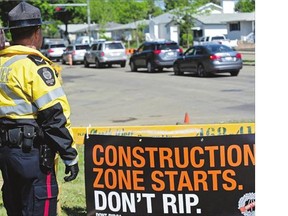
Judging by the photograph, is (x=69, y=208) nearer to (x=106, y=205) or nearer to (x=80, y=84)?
(x=106, y=205)

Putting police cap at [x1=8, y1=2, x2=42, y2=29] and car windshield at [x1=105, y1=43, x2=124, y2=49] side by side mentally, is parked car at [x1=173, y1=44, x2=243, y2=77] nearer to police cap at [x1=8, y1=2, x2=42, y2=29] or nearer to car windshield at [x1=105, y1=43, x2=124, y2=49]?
car windshield at [x1=105, y1=43, x2=124, y2=49]

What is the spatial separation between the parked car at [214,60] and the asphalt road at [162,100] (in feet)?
1.52

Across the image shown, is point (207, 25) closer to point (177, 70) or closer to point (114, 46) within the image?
point (114, 46)

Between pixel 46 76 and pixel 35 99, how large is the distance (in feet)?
0.50

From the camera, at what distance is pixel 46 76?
3.69 meters

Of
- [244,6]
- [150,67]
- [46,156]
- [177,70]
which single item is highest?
[244,6]

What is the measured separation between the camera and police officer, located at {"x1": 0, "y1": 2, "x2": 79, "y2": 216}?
3.69m

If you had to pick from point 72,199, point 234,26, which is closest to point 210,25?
point 234,26

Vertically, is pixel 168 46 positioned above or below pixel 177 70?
above

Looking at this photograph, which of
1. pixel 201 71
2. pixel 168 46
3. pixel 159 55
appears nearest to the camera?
pixel 201 71

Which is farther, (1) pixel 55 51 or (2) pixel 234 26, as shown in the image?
(2) pixel 234 26

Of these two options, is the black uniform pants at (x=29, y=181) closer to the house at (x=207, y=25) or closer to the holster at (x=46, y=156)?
the holster at (x=46, y=156)

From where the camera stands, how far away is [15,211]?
398 centimetres
